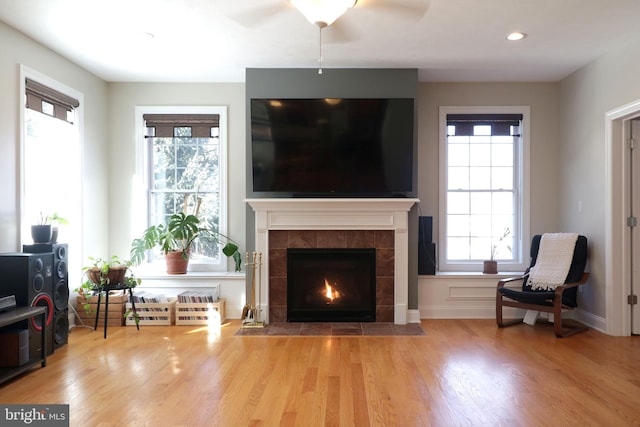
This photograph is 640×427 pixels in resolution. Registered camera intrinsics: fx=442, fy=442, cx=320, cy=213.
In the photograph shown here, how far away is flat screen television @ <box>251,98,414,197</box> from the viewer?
14.3ft

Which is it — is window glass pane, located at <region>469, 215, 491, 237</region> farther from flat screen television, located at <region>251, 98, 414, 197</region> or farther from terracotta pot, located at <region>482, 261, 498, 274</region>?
flat screen television, located at <region>251, 98, 414, 197</region>

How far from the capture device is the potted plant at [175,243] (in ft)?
15.4

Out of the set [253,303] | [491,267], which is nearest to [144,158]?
[253,303]

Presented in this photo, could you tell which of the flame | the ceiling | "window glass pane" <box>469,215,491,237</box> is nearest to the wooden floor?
the flame

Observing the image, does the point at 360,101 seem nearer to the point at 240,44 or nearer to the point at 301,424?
the point at 240,44

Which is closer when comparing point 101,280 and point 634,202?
point 634,202

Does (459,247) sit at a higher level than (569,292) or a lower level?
higher

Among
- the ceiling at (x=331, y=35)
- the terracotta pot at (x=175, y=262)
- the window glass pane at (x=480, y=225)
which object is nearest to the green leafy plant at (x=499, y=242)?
the window glass pane at (x=480, y=225)

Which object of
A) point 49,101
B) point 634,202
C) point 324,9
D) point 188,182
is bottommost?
point 634,202

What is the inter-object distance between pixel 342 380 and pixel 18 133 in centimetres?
322

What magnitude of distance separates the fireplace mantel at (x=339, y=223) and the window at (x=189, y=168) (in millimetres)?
720

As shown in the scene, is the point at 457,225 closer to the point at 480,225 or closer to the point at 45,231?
the point at 480,225

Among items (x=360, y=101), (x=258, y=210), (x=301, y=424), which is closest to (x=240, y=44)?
(x=360, y=101)

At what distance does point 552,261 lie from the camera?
4.41 metres
